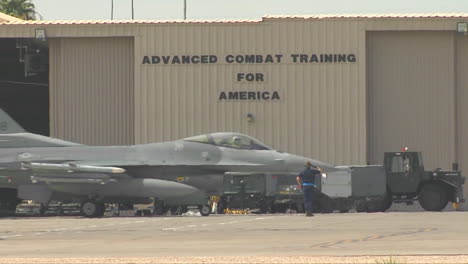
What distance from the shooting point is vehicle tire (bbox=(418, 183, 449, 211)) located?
111 ft

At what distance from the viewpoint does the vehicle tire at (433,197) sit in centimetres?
3388

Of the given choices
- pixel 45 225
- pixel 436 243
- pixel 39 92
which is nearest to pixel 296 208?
pixel 45 225

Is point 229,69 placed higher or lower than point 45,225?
higher

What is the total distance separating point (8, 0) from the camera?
86.9m

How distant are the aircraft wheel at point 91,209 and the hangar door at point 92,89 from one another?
927 centimetres

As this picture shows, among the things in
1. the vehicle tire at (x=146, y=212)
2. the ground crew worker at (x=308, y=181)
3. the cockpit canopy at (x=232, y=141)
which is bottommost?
the vehicle tire at (x=146, y=212)

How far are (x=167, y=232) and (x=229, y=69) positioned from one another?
739 inches

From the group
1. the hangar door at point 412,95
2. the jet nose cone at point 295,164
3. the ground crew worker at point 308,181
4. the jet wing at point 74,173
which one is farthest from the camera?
the hangar door at point 412,95

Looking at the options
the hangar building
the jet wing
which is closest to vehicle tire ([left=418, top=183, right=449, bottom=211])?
the hangar building

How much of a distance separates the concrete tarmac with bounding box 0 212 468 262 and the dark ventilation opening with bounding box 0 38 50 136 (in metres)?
17.1

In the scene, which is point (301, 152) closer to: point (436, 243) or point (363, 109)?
point (363, 109)

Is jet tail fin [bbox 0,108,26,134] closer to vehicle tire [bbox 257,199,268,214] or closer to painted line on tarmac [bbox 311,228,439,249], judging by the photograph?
vehicle tire [bbox 257,199,268,214]

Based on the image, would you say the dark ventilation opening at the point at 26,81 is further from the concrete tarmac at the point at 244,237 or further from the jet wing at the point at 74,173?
the concrete tarmac at the point at 244,237

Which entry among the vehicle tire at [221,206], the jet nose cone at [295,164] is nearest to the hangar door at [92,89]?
the vehicle tire at [221,206]
